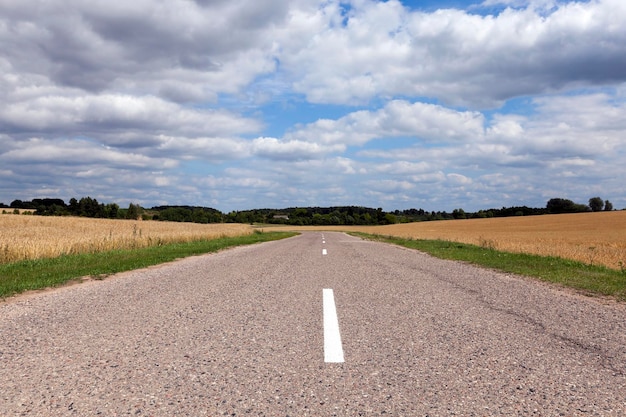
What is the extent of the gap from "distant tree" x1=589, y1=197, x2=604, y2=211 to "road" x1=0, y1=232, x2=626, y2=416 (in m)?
112

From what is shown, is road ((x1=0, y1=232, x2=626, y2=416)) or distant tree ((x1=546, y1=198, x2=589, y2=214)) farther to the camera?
distant tree ((x1=546, y1=198, x2=589, y2=214))

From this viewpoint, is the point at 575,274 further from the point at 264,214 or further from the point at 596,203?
the point at 264,214

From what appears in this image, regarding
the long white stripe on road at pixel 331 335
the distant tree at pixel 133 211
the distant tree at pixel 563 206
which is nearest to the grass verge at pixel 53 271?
the long white stripe on road at pixel 331 335

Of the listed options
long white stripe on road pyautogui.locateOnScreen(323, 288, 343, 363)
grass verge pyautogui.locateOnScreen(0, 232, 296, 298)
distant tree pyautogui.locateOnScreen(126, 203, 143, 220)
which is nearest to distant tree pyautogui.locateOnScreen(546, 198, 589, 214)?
distant tree pyautogui.locateOnScreen(126, 203, 143, 220)

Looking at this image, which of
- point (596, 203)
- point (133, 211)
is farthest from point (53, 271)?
point (596, 203)

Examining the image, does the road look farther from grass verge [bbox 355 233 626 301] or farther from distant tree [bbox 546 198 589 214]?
distant tree [bbox 546 198 589 214]

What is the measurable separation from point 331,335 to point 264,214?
437 ft

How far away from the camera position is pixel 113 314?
6.21 m

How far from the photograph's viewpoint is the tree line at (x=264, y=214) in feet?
302

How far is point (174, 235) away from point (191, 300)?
74.9 feet

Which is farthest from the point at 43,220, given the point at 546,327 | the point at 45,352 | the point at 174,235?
the point at 546,327

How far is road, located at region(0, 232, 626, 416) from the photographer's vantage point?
3.23 metres

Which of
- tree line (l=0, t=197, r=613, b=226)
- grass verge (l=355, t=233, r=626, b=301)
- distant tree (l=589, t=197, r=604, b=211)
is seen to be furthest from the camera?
distant tree (l=589, t=197, r=604, b=211)

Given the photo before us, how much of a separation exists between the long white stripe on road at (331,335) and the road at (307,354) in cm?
8
